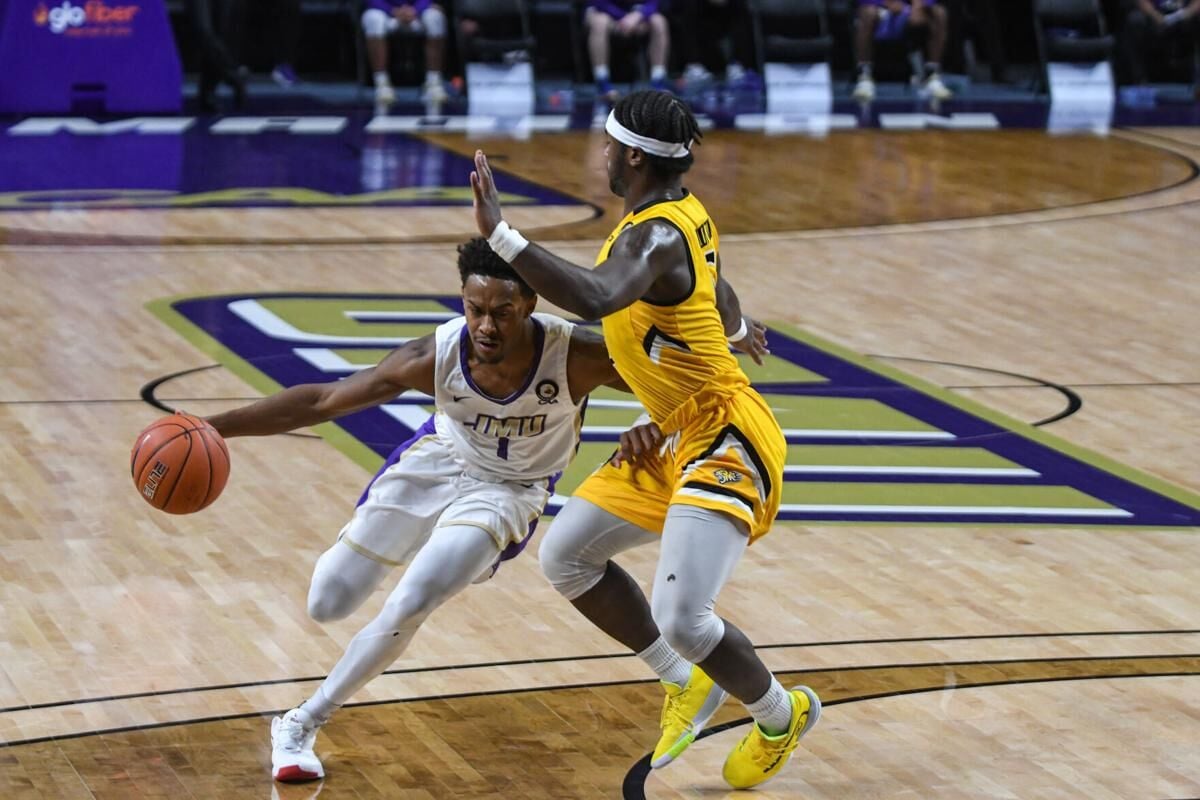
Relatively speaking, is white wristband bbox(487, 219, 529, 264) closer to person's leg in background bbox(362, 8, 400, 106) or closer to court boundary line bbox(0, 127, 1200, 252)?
court boundary line bbox(0, 127, 1200, 252)

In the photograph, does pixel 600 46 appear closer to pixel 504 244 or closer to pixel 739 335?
pixel 739 335

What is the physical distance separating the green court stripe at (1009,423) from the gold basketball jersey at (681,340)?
12.3ft

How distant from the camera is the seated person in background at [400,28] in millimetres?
19203

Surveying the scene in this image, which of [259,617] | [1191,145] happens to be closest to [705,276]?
[259,617]

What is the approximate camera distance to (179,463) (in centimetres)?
520

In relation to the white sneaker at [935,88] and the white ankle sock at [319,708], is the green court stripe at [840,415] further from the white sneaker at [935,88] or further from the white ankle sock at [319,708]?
the white sneaker at [935,88]

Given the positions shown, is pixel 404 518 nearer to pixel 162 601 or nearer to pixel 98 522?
pixel 162 601

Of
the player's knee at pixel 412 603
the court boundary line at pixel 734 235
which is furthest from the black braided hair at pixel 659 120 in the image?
the court boundary line at pixel 734 235

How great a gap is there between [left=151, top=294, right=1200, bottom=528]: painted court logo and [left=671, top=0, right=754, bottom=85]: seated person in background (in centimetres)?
1006

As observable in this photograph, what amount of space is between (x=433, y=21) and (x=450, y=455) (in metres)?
14.3

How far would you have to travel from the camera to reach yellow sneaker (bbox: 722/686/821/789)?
17.2 ft

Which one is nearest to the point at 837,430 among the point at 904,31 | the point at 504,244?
the point at 504,244

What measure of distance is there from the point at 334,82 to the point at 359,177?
594cm

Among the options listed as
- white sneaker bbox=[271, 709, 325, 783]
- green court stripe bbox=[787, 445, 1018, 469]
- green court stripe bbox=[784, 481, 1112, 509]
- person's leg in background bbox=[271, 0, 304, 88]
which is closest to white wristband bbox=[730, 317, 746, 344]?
white sneaker bbox=[271, 709, 325, 783]
